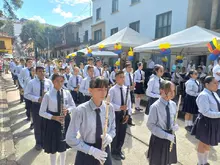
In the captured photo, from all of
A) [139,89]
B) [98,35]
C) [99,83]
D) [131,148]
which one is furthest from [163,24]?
[99,83]

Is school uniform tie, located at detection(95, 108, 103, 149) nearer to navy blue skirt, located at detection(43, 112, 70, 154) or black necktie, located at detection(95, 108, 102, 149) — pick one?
black necktie, located at detection(95, 108, 102, 149)

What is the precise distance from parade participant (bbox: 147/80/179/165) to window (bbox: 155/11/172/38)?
1186 centimetres

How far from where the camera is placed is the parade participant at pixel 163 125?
2427 mm

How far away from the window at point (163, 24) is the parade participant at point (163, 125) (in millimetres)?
11855

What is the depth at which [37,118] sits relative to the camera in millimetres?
3953

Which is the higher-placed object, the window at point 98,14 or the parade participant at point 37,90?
the window at point 98,14

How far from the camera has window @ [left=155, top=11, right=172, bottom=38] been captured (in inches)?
514

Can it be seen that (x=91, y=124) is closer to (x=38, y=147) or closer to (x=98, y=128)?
(x=98, y=128)

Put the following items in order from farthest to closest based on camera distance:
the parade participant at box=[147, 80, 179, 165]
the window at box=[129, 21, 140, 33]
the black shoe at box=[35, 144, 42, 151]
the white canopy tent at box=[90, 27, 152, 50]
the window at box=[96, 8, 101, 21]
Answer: the window at box=[96, 8, 101, 21]
the window at box=[129, 21, 140, 33]
the white canopy tent at box=[90, 27, 152, 50]
the black shoe at box=[35, 144, 42, 151]
the parade participant at box=[147, 80, 179, 165]

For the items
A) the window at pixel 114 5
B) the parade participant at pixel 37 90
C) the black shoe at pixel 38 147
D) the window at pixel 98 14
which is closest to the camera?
the parade participant at pixel 37 90

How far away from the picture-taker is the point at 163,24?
13.5 meters

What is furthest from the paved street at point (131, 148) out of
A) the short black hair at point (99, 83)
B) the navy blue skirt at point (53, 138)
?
the short black hair at point (99, 83)

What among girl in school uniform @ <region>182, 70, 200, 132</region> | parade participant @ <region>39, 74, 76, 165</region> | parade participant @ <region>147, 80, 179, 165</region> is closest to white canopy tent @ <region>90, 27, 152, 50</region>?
girl in school uniform @ <region>182, 70, 200, 132</region>

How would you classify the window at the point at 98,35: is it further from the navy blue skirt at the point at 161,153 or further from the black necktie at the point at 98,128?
the black necktie at the point at 98,128
